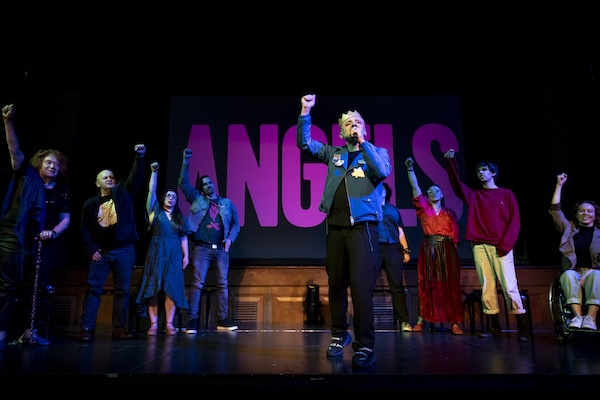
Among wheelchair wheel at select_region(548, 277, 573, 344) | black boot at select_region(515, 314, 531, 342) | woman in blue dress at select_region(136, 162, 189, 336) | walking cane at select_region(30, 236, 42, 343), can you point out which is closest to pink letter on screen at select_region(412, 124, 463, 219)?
black boot at select_region(515, 314, 531, 342)

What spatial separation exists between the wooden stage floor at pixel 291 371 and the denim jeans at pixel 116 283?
784 millimetres

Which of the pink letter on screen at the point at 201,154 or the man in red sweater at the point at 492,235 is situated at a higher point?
the pink letter on screen at the point at 201,154

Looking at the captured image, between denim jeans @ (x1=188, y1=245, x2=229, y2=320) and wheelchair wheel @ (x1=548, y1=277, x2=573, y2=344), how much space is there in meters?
2.95

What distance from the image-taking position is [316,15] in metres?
5.98

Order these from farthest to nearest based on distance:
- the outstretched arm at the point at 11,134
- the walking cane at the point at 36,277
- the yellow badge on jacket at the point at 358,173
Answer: the walking cane at the point at 36,277, the outstretched arm at the point at 11,134, the yellow badge on jacket at the point at 358,173

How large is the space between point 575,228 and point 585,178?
10.4 ft

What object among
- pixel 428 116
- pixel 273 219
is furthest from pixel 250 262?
pixel 428 116

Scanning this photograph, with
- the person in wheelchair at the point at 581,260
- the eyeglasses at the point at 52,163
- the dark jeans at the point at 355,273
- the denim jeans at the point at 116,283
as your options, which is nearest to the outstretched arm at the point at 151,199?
the denim jeans at the point at 116,283

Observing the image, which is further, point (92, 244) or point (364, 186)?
point (92, 244)

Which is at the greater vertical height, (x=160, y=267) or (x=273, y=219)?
(x=273, y=219)

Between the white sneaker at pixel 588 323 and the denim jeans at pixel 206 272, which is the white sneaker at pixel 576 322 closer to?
the white sneaker at pixel 588 323

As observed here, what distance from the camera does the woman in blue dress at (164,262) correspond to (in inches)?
164

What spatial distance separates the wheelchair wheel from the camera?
10.4ft

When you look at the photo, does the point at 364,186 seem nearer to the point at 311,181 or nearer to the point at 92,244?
the point at 92,244
